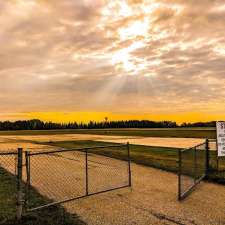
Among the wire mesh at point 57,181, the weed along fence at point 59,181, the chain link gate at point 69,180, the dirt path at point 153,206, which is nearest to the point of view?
the dirt path at point 153,206

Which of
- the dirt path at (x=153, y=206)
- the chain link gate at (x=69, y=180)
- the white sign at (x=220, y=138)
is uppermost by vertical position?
the white sign at (x=220, y=138)

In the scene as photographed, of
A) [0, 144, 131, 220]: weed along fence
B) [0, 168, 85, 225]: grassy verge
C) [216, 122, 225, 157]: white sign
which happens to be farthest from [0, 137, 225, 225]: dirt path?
[216, 122, 225, 157]: white sign

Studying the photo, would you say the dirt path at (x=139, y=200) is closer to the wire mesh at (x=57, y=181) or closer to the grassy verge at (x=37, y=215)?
the wire mesh at (x=57, y=181)

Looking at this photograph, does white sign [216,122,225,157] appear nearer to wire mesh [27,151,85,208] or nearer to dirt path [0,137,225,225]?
dirt path [0,137,225,225]

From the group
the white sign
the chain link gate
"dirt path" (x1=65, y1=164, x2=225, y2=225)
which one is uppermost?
the white sign

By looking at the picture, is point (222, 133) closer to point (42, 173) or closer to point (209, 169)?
point (209, 169)

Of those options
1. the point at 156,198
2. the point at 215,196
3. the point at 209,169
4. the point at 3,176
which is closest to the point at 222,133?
the point at 209,169

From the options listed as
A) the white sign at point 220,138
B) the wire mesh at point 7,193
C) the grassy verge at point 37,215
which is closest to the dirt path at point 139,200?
the grassy verge at point 37,215

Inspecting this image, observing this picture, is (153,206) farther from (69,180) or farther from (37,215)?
(69,180)

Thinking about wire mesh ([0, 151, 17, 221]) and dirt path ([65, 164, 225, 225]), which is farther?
wire mesh ([0, 151, 17, 221])

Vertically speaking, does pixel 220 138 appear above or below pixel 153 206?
above

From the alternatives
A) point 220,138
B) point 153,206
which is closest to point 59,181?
point 153,206

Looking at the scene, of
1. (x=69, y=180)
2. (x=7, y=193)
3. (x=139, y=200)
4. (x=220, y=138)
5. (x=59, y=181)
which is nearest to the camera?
(x=139, y=200)

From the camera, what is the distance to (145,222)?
22.9 feet
